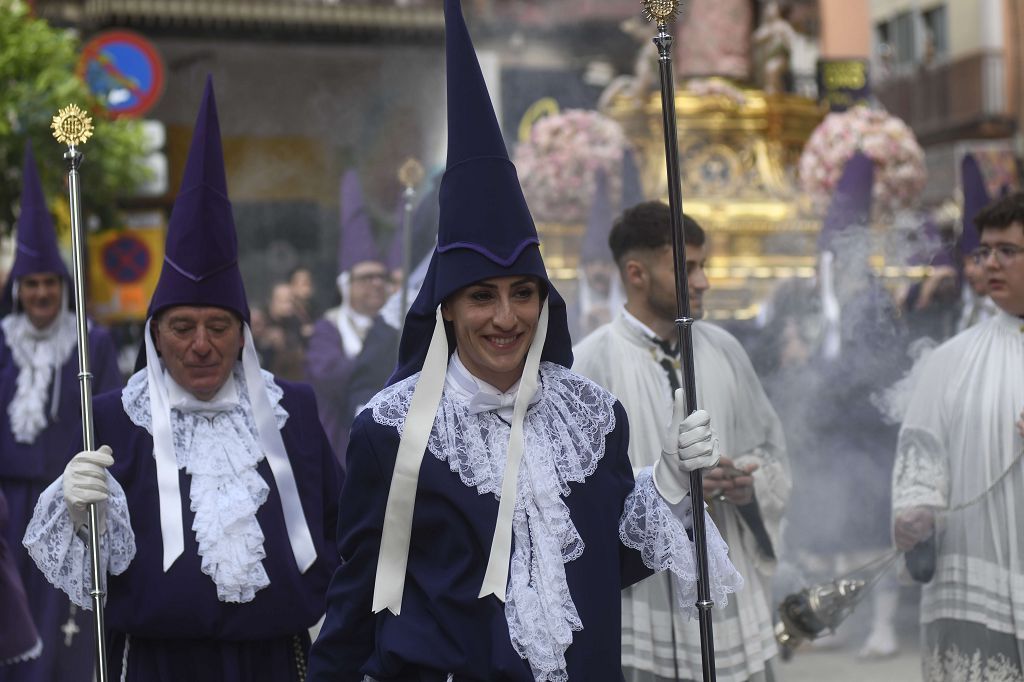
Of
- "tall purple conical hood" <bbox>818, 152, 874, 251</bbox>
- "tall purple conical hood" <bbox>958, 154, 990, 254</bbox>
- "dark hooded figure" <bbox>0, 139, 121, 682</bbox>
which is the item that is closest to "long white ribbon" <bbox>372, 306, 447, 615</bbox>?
"dark hooded figure" <bbox>0, 139, 121, 682</bbox>

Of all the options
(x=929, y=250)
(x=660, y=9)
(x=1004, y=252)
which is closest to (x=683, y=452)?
(x=660, y=9)

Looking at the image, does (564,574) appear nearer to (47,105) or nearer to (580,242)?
(580,242)

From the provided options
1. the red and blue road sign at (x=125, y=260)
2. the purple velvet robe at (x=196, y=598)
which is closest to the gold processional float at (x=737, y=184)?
the red and blue road sign at (x=125, y=260)

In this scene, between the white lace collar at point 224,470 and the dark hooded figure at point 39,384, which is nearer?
the white lace collar at point 224,470

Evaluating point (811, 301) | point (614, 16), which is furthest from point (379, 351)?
point (614, 16)

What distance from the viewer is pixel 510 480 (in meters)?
3.75

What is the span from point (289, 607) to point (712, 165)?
843cm

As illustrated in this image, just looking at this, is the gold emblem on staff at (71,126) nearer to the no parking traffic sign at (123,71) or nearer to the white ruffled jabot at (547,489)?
the white ruffled jabot at (547,489)

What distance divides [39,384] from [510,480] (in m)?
4.54

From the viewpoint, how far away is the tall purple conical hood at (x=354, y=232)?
983cm

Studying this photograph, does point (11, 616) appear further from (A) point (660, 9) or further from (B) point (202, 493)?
(A) point (660, 9)

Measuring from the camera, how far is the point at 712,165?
12594 millimetres

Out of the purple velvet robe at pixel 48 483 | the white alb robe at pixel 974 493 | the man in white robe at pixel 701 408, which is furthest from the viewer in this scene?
the purple velvet robe at pixel 48 483

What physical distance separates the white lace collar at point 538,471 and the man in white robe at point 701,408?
127 cm
